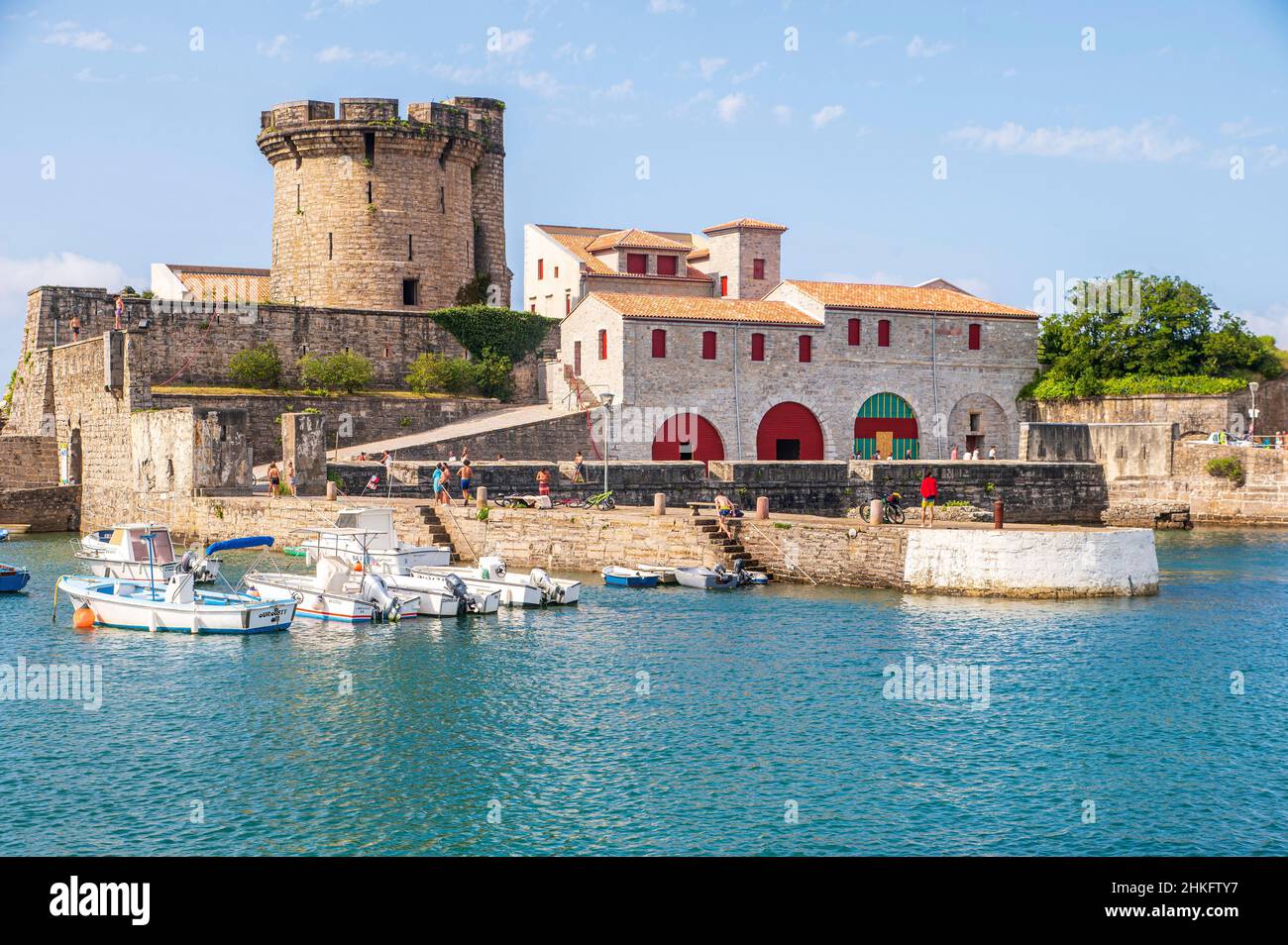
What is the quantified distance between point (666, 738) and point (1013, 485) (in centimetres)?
3286

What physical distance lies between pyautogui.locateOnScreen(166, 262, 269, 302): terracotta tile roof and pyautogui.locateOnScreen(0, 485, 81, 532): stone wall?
42.4 feet

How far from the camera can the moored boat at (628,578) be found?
29.9m

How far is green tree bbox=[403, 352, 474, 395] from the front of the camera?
49.1 metres

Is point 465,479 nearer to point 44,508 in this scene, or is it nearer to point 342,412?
point 342,412

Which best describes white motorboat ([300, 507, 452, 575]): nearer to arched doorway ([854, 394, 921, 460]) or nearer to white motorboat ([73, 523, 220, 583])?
white motorboat ([73, 523, 220, 583])

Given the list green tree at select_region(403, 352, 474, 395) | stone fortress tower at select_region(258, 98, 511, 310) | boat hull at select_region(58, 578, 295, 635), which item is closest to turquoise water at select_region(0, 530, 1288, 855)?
boat hull at select_region(58, 578, 295, 635)

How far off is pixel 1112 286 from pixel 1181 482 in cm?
1204

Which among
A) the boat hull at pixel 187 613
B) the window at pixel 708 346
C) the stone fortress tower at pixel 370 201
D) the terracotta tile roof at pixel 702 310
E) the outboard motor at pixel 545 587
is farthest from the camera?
the stone fortress tower at pixel 370 201

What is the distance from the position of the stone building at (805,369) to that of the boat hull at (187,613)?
22.0 metres

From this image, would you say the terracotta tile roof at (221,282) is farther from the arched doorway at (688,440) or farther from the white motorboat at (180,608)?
the white motorboat at (180,608)

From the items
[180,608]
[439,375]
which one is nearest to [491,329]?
[439,375]

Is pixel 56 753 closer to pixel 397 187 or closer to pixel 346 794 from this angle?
pixel 346 794

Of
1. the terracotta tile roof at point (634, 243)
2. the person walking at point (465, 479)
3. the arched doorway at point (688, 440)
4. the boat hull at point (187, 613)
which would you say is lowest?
the boat hull at point (187, 613)

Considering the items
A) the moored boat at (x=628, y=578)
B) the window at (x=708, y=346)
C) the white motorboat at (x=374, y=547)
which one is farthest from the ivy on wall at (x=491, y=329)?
the moored boat at (x=628, y=578)
